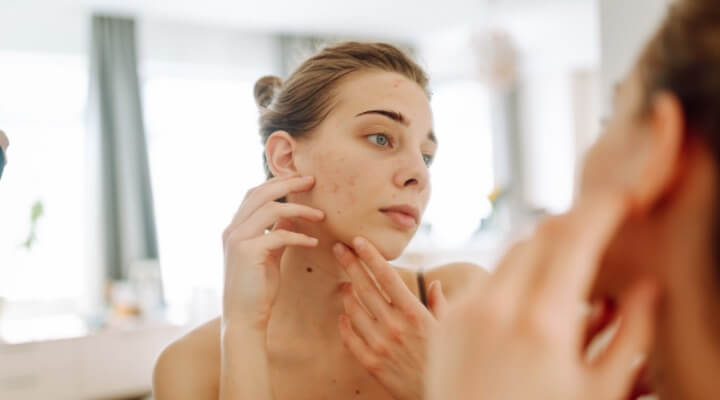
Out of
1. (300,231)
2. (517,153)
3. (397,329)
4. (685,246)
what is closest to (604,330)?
(685,246)

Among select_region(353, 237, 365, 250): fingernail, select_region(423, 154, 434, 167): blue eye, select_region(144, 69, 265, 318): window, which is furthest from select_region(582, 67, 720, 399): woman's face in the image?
select_region(144, 69, 265, 318): window

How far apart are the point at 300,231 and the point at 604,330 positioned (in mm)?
741

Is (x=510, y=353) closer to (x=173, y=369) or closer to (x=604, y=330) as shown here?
(x=604, y=330)

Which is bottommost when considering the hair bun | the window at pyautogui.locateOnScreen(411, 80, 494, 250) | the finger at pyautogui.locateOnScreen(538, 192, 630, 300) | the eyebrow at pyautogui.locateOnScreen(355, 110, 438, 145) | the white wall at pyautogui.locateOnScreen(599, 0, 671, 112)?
the finger at pyautogui.locateOnScreen(538, 192, 630, 300)

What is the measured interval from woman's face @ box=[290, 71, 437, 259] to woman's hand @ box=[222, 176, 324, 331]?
42 mm

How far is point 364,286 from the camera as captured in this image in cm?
100

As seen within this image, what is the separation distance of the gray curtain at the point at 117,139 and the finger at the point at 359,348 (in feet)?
11.8

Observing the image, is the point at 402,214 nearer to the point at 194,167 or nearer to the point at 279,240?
the point at 279,240

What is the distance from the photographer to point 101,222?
4246mm

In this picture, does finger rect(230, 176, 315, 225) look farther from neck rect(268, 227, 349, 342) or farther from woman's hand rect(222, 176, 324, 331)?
neck rect(268, 227, 349, 342)

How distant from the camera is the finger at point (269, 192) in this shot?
104 centimetres

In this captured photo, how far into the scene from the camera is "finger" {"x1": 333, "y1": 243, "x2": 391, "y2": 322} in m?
Answer: 0.96

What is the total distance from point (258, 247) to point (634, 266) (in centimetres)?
68

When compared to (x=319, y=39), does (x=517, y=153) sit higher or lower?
lower
